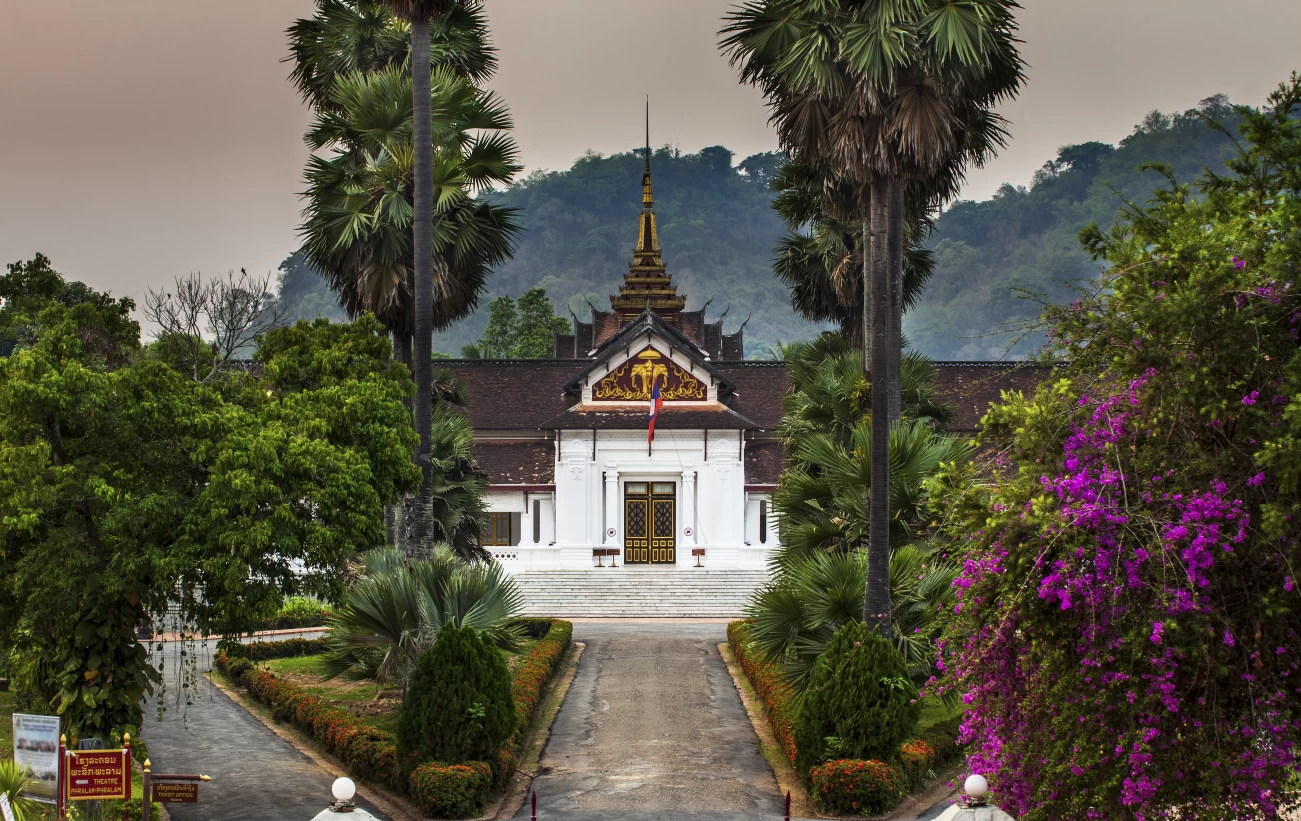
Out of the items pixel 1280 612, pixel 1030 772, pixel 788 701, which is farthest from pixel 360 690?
pixel 1280 612

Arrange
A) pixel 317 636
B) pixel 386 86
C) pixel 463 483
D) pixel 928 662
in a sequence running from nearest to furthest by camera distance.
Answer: pixel 928 662
pixel 386 86
pixel 463 483
pixel 317 636

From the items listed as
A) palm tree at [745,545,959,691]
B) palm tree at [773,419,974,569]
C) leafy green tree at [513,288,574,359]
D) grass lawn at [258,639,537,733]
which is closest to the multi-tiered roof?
leafy green tree at [513,288,574,359]

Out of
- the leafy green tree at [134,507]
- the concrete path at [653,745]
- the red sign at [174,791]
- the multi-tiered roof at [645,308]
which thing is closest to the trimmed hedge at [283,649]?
the concrete path at [653,745]

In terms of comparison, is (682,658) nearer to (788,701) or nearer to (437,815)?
(788,701)

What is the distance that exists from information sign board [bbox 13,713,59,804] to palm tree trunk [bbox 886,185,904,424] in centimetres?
1220

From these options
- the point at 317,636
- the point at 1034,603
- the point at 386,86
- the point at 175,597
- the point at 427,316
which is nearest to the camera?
the point at 1034,603

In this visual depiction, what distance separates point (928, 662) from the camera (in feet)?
65.3

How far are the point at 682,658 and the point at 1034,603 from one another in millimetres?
20735

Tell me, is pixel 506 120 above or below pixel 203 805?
above

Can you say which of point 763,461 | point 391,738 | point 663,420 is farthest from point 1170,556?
point 763,461

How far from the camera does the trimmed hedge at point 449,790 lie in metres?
17.3

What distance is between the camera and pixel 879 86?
68.6ft

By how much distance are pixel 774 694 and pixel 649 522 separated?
23132mm

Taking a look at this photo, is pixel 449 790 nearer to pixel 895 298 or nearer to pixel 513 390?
pixel 895 298
